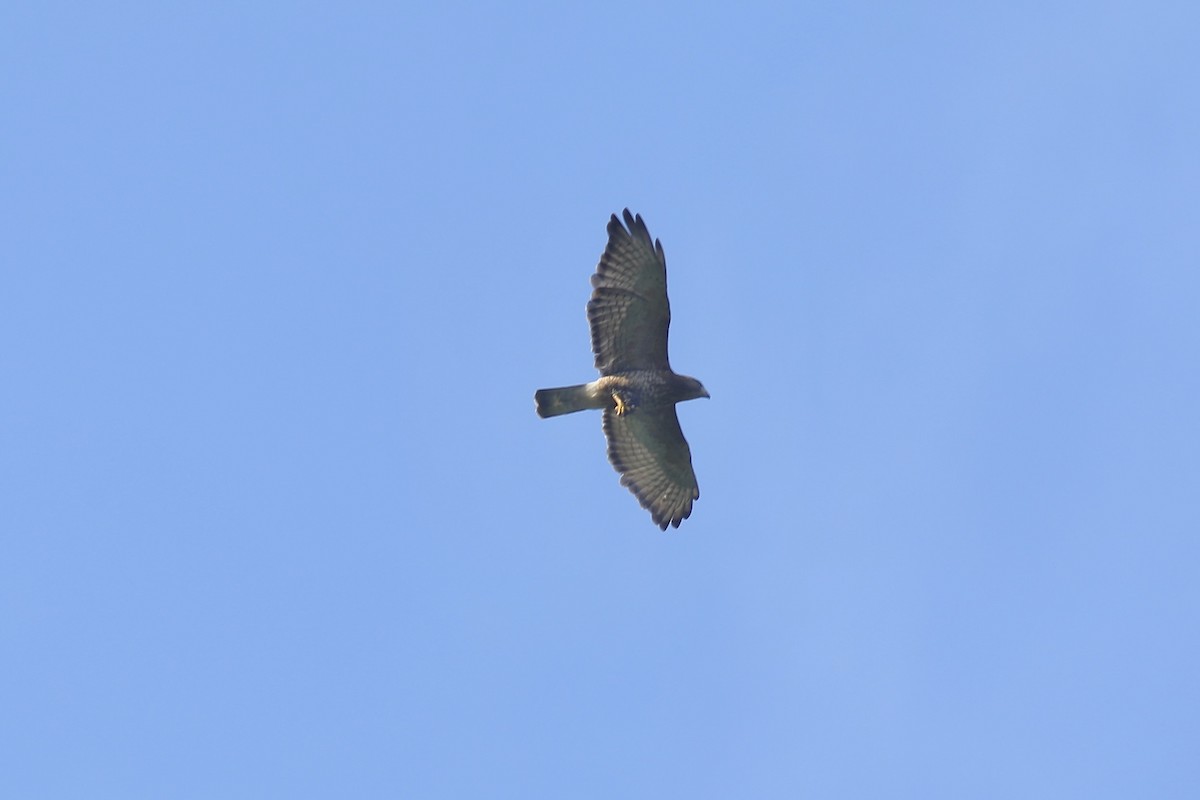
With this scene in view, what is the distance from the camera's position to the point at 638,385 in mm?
21750

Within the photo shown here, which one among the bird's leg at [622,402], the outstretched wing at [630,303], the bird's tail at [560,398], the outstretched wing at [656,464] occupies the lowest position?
the outstretched wing at [656,464]

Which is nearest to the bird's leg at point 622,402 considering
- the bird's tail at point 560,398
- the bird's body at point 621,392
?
the bird's body at point 621,392

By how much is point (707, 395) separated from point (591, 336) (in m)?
1.60

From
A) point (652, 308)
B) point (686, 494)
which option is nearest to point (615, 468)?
point (686, 494)

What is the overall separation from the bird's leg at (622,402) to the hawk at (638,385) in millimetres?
11

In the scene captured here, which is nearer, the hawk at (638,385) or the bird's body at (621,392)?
the hawk at (638,385)

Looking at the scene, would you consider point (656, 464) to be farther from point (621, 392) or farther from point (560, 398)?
point (560, 398)

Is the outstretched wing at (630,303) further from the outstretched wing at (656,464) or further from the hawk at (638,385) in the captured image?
the outstretched wing at (656,464)

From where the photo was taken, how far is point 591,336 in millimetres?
21578

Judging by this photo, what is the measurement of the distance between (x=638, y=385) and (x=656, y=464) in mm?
1415

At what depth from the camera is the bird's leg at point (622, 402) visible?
2175cm

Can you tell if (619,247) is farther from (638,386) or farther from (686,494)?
(686,494)

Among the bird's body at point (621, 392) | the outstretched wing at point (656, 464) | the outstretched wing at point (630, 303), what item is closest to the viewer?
the outstretched wing at point (630, 303)

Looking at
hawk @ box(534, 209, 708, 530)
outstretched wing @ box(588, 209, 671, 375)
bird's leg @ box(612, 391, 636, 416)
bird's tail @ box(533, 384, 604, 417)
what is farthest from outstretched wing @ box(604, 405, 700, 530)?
outstretched wing @ box(588, 209, 671, 375)
